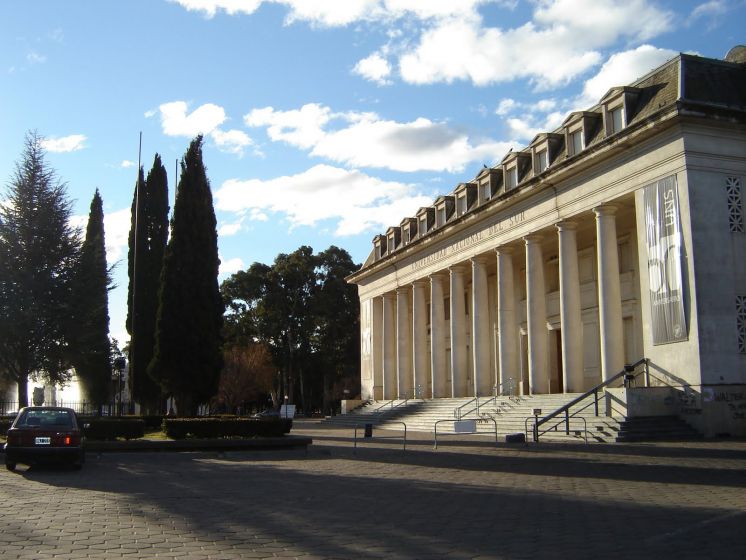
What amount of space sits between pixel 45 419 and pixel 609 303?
2010 centimetres

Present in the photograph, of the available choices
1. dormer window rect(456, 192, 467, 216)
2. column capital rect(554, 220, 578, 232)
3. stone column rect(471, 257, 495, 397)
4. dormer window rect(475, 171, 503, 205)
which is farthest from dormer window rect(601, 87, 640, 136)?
dormer window rect(456, 192, 467, 216)

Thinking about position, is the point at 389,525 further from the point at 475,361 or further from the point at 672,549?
the point at 475,361

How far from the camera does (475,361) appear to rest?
126 feet

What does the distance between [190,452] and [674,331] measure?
16.4 meters

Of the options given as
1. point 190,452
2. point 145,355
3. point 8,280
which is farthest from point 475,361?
point 8,280

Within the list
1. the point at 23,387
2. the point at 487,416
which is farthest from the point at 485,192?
the point at 23,387

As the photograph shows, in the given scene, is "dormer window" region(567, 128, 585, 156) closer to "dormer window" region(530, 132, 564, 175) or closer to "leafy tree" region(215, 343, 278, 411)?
"dormer window" region(530, 132, 564, 175)

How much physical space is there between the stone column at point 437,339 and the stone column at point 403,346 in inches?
193

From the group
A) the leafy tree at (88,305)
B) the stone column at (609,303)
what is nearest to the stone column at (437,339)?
the stone column at (609,303)

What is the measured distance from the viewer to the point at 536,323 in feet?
109

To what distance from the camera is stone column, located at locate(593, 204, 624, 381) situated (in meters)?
28.3

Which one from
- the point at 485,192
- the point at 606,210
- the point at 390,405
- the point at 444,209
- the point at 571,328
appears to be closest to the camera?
the point at 606,210

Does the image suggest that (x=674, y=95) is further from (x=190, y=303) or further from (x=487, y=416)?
(x=190, y=303)

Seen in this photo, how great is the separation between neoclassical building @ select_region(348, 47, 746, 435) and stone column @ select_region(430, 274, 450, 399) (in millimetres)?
65
